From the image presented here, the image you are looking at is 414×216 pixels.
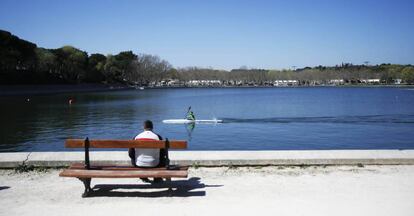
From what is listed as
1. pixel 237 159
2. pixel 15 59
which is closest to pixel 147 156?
pixel 237 159

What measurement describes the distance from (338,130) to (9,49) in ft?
307

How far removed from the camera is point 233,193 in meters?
8.39

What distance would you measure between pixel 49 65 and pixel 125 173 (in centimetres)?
14204

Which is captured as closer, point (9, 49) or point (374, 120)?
point (374, 120)

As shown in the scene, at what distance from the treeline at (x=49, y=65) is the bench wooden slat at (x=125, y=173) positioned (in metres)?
105

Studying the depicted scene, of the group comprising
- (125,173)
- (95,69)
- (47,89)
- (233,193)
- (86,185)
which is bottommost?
(47,89)

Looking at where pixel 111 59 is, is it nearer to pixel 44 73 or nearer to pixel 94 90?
pixel 94 90

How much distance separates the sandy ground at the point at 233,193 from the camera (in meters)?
7.36

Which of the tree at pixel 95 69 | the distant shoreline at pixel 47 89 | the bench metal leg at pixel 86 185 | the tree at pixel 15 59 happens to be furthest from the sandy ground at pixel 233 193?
the tree at pixel 95 69

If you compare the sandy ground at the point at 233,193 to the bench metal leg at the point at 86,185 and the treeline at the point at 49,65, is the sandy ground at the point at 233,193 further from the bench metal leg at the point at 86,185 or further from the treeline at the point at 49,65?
the treeline at the point at 49,65

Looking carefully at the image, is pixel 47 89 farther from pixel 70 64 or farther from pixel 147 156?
pixel 147 156

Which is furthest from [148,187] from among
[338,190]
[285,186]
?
[338,190]

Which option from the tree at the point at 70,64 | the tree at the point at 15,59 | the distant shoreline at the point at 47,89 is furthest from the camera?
the tree at the point at 70,64

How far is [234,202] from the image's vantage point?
7812 mm
